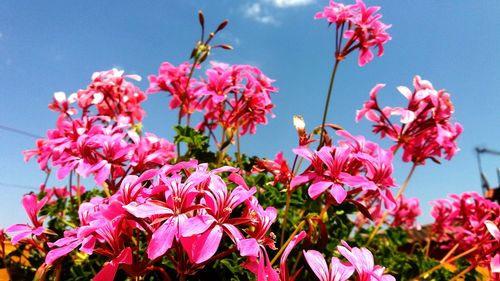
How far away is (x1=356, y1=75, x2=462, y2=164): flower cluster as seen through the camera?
226cm

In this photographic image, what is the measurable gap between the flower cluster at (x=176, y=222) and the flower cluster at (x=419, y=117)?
1372 millimetres

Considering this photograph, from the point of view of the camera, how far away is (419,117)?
7.57 ft

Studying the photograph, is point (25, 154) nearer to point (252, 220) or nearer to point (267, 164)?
point (267, 164)

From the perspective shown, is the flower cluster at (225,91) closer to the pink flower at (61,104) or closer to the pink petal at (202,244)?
the pink flower at (61,104)

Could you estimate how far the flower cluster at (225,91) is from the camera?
2.24 meters

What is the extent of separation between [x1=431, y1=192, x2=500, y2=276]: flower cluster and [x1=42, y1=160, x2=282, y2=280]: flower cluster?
1365 mm

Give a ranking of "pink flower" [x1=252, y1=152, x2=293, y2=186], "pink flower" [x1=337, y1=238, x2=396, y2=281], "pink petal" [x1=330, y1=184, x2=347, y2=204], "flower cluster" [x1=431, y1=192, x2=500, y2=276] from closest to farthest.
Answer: "pink flower" [x1=337, y1=238, x2=396, y2=281]
"pink petal" [x1=330, y1=184, x2=347, y2=204]
"pink flower" [x1=252, y1=152, x2=293, y2=186]
"flower cluster" [x1=431, y1=192, x2=500, y2=276]

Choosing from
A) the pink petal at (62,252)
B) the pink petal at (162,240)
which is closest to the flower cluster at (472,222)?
the pink petal at (162,240)

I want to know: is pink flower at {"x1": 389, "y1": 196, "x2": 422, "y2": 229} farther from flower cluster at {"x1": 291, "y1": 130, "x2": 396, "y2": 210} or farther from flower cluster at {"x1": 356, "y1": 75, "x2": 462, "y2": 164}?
flower cluster at {"x1": 291, "y1": 130, "x2": 396, "y2": 210}

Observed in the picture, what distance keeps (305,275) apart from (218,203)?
105 centimetres

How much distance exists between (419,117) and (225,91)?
1021 mm

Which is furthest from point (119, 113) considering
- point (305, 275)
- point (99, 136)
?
point (305, 275)

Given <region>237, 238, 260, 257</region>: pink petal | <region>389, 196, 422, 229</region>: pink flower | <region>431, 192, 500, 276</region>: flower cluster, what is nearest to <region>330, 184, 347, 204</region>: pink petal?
<region>237, 238, 260, 257</region>: pink petal

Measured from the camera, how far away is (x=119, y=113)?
283 centimetres
